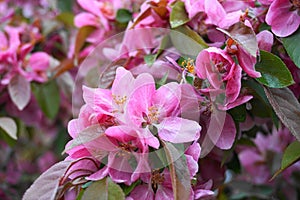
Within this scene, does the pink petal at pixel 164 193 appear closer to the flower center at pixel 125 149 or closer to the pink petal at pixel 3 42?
the flower center at pixel 125 149

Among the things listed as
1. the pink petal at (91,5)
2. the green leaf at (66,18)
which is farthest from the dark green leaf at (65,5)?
the pink petal at (91,5)

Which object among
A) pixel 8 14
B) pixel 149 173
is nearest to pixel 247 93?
pixel 149 173

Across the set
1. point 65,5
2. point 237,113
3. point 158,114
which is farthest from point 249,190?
point 65,5

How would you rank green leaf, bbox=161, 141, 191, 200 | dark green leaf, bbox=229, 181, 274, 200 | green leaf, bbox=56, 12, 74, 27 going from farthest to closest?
1. green leaf, bbox=56, 12, 74, 27
2. dark green leaf, bbox=229, 181, 274, 200
3. green leaf, bbox=161, 141, 191, 200

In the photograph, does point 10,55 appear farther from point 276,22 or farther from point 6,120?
point 276,22

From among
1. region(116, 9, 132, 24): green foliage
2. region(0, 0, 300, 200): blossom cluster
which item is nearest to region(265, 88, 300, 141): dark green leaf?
region(0, 0, 300, 200): blossom cluster

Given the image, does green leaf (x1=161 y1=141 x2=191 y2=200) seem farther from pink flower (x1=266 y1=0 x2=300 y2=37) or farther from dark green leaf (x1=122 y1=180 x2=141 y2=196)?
pink flower (x1=266 y1=0 x2=300 y2=37)
